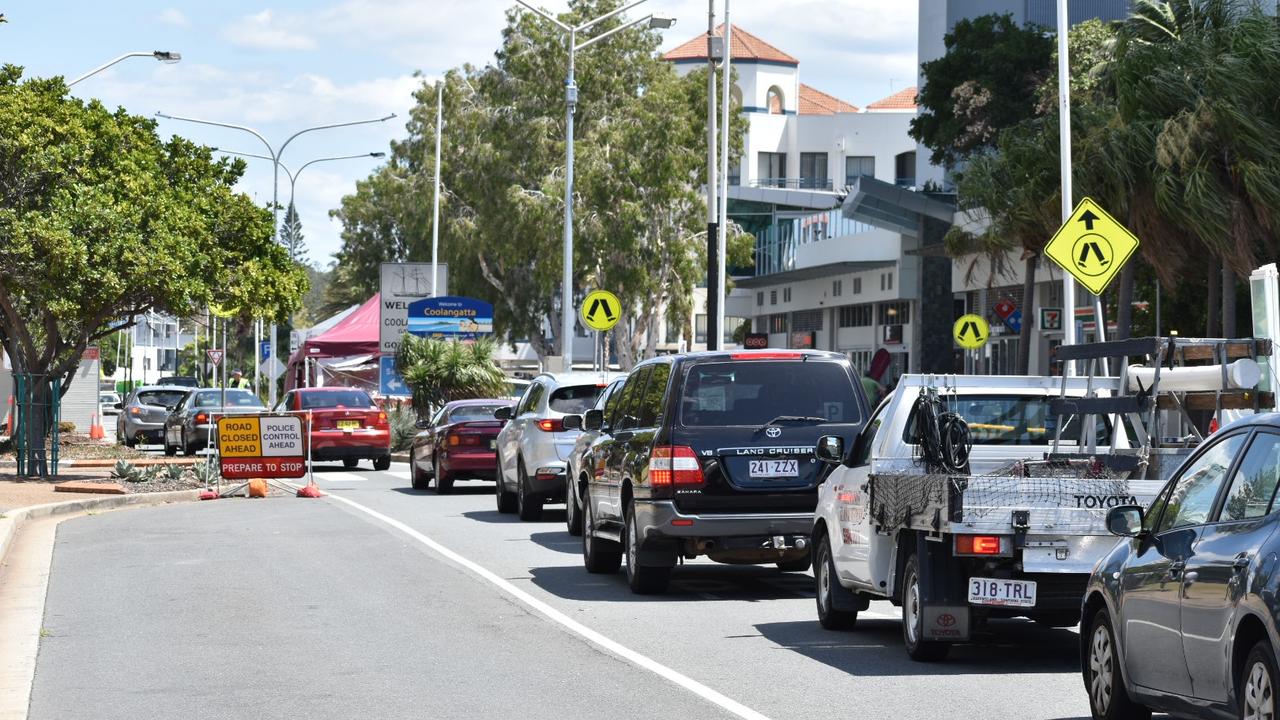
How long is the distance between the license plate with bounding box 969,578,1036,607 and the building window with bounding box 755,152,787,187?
3238 inches

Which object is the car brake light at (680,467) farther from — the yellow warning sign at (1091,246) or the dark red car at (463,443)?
the dark red car at (463,443)

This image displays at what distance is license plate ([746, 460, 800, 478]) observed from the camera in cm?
1408

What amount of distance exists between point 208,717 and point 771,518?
5885 mm

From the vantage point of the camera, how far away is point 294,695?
974 cm

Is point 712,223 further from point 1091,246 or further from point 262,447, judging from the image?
point 1091,246

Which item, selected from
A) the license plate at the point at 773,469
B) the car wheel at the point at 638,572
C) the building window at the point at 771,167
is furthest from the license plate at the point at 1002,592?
the building window at the point at 771,167

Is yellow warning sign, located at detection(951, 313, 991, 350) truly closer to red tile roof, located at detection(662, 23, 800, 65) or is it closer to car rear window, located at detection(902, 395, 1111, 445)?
car rear window, located at detection(902, 395, 1111, 445)

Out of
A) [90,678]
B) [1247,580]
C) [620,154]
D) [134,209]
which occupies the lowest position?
[90,678]

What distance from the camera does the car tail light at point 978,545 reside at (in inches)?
403

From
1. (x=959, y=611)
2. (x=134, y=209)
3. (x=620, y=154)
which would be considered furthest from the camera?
(x=620, y=154)

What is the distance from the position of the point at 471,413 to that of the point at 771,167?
66.2m

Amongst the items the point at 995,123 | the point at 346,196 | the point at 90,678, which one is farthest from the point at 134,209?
the point at 346,196

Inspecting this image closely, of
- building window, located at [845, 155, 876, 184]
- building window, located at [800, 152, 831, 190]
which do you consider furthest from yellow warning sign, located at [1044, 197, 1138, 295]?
building window, located at [845, 155, 876, 184]

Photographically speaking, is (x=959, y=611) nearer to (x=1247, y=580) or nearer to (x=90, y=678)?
(x=1247, y=580)
